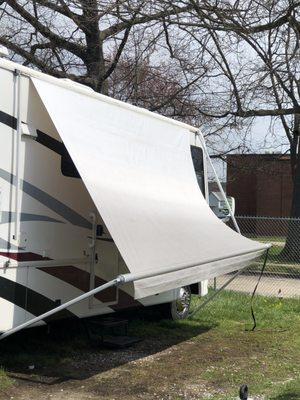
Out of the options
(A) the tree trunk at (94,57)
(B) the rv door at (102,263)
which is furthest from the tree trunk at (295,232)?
(B) the rv door at (102,263)

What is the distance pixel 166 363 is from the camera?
21.7ft

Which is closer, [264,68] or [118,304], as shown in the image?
[118,304]

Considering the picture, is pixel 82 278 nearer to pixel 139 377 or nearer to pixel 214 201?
pixel 139 377

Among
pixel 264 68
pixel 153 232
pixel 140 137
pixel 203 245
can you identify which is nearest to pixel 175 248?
pixel 153 232

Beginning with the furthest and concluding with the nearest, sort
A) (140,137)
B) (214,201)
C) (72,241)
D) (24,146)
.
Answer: (214,201), (140,137), (72,241), (24,146)

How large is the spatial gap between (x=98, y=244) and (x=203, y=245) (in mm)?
1216

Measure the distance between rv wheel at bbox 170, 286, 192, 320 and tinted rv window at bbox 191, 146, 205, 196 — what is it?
5.35 feet

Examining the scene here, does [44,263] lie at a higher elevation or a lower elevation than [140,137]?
lower

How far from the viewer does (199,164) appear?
29.7 feet

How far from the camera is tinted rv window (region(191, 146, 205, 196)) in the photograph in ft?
28.8

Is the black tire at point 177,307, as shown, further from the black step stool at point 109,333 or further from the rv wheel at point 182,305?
the black step stool at point 109,333

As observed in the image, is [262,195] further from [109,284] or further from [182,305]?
[109,284]

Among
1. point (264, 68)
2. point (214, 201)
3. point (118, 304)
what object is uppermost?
point (264, 68)

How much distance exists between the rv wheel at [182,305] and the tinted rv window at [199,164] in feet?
5.35
